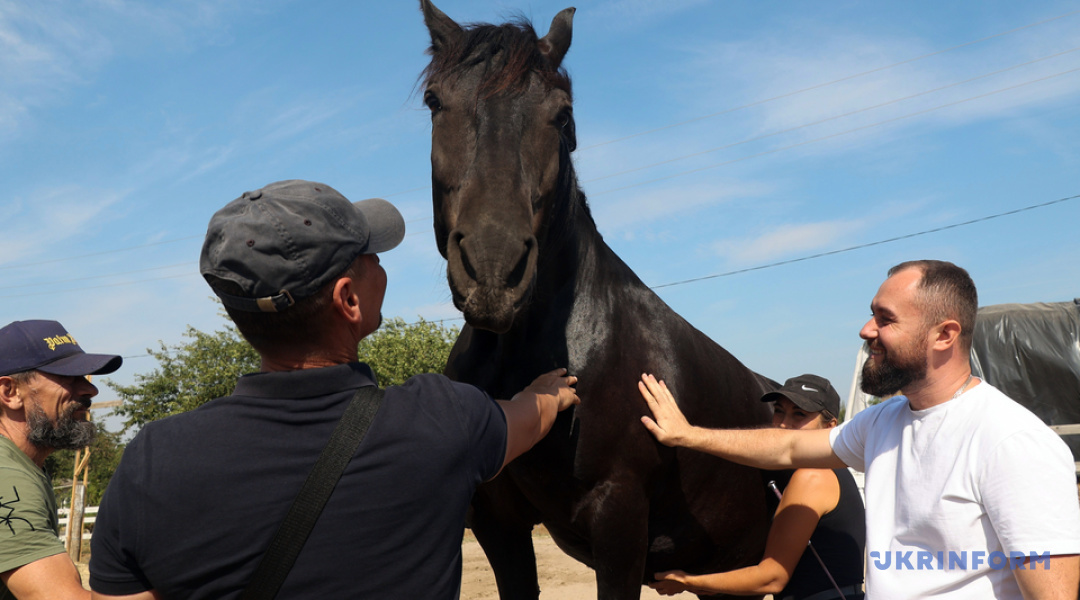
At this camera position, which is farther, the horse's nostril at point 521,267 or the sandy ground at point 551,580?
the sandy ground at point 551,580

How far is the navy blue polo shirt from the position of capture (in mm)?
1334

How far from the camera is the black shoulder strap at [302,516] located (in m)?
1.32

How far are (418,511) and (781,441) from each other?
1957 millimetres

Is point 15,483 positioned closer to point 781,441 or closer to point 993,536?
point 781,441

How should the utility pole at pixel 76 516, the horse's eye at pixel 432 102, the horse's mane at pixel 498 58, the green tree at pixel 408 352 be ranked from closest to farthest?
the horse's mane at pixel 498 58
the horse's eye at pixel 432 102
the utility pole at pixel 76 516
the green tree at pixel 408 352

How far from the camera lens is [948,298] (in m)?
2.24

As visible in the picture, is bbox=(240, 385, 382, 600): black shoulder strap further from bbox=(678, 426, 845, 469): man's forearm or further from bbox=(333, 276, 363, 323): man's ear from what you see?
bbox=(678, 426, 845, 469): man's forearm

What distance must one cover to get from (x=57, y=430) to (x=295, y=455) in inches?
79.2

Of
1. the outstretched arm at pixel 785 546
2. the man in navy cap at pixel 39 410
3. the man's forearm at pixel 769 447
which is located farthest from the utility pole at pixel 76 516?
the man's forearm at pixel 769 447

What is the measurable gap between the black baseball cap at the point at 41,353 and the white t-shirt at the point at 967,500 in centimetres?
284

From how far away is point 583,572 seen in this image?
10.3 metres

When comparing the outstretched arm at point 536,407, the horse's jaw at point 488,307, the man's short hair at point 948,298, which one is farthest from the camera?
the man's short hair at point 948,298

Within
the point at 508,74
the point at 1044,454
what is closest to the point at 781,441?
the point at 1044,454

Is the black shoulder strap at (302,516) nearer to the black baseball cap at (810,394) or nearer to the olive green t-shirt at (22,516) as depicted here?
the olive green t-shirt at (22,516)
